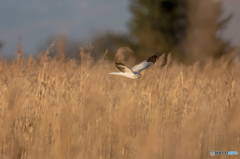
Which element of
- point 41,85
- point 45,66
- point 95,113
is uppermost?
point 45,66

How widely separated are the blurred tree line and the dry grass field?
11.0 m

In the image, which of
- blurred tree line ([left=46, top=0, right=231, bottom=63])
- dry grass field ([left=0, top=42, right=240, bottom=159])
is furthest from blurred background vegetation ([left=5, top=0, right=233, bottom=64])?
dry grass field ([left=0, top=42, right=240, bottom=159])

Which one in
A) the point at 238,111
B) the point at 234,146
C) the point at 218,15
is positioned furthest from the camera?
the point at 218,15

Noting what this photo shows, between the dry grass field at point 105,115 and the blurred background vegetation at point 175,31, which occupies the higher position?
the blurred background vegetation at point 175,31

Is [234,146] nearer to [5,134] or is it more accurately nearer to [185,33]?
[5,134]

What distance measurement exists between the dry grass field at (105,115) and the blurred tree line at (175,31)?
1096 centimetres

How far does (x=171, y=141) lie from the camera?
2.43 meters

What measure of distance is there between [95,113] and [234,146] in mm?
1331

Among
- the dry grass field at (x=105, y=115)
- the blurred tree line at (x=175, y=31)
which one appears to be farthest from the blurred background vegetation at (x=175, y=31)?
the dry grass field at (x=105, y=115)

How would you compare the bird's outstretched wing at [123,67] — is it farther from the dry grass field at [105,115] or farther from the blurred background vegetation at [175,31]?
the blurred background vegetation at [175,31]

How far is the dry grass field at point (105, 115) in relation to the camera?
2352 mm

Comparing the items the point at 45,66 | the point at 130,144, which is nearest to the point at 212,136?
the point at 130,144

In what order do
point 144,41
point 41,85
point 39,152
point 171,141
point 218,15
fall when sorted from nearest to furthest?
point 39,152 → point 171,141 → point 41,85 → point 218,15 → point 144,41

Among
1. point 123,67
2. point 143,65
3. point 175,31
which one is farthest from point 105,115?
point 175,31
